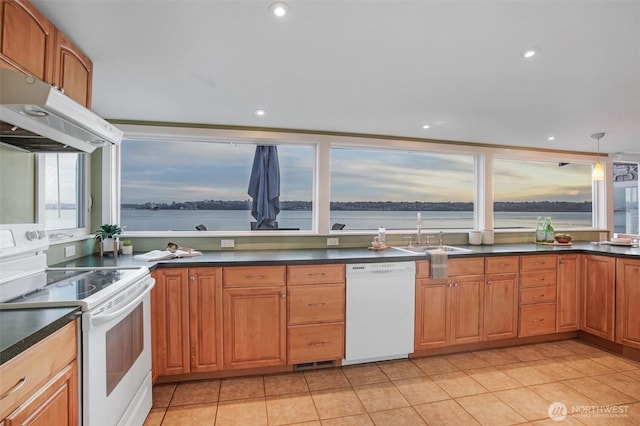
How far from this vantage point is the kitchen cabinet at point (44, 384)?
923 millimetres

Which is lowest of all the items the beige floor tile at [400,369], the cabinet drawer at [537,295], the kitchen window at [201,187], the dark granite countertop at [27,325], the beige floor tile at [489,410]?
the beige floor tile at [400,369]

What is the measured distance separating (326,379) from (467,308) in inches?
58.7

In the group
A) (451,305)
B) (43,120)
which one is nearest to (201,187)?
(43,120)

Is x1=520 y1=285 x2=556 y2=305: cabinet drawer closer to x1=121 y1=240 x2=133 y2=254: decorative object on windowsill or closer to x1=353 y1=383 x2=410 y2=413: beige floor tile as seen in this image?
x1=353 y1=383 x2=410 y2=413: beige floor tile

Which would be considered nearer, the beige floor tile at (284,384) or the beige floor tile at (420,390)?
the beige floor tile at (420,390)

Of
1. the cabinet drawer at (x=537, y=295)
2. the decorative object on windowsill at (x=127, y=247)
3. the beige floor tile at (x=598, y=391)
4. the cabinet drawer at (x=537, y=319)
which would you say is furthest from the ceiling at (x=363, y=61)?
the beige floor tile at (x=598, y=391)

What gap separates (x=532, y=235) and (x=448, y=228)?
116 cm

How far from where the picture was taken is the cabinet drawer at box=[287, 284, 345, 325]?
8.49ft

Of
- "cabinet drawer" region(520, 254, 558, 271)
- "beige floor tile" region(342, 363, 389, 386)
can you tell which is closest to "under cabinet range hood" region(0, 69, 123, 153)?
"beige floor tile" region(342, 363, 389, 386)

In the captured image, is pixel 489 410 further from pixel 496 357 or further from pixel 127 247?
pixel 127 247

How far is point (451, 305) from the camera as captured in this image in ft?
9.68

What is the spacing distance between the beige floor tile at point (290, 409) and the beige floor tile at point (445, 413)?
0.74 metres

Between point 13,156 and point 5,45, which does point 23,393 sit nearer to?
point 5,45

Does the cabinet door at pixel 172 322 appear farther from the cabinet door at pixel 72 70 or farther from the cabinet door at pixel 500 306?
the cabinet door at pixel 500 306
